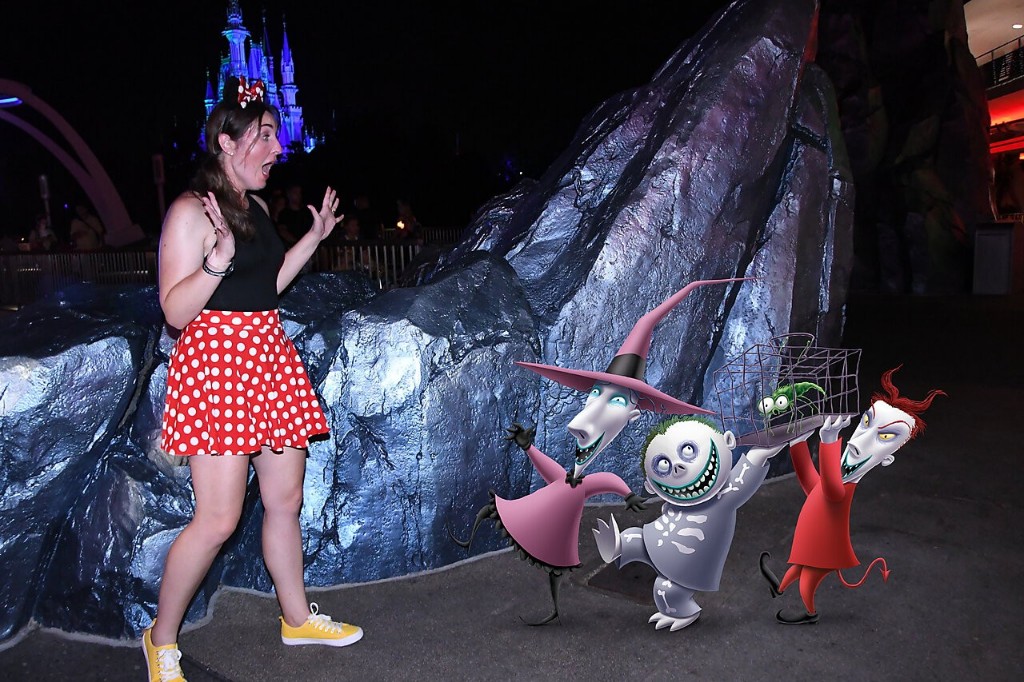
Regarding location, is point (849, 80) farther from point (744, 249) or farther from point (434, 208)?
point (434, 208)

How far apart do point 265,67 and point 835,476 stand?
73703mm

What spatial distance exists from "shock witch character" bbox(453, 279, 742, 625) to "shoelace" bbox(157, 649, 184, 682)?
3.60 feet

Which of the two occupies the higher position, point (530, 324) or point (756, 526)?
point (530, 324)

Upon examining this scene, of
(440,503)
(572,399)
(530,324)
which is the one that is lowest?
(440,503)

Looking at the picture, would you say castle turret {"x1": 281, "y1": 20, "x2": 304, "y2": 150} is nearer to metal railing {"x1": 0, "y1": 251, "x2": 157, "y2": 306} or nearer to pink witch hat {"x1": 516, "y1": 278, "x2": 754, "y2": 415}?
metal railing {"x1": 0, "y1": 251, "x2": 157, "y2": 306}

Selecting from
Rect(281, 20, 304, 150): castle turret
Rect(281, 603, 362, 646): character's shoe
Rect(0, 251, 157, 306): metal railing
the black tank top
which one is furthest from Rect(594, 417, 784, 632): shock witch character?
Rect(281, 20, 304, 150): castle turret

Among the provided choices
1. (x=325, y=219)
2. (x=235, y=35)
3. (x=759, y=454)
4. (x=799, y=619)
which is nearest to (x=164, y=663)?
(x=325, y=219)

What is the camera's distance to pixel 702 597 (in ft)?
9.96

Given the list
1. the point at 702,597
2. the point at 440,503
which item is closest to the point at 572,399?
the point at 440,503

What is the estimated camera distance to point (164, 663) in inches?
97.9

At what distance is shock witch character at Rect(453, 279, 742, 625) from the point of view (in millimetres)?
2580

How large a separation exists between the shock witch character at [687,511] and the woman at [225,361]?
3.73ft

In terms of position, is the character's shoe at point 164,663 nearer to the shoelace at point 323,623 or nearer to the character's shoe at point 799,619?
the shoelace at point 323,623

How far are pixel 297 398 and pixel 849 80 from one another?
599 inches
